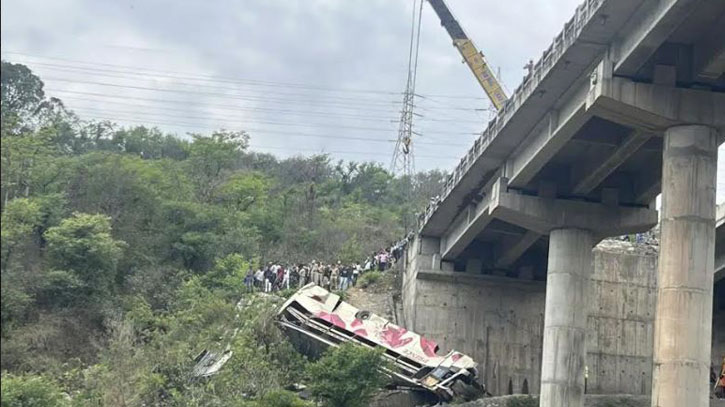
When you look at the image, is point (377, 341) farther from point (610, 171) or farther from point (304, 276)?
point (610, 171)

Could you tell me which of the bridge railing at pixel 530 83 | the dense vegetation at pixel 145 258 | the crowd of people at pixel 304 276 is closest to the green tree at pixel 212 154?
the dense vegetation at pixel 145 258

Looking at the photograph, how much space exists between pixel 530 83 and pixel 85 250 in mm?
23470

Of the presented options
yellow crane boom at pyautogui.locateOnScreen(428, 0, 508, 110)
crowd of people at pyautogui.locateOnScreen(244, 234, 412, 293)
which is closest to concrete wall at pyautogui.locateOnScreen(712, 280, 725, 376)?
crowd of people at pyautogui.locateOnScreen(244, 234, 412, 293)

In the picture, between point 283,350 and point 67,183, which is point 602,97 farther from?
point 67,183

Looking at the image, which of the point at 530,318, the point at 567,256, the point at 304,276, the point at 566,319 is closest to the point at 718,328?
the point at 530,318

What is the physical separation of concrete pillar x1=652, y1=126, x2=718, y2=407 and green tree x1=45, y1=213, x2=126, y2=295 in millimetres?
27837

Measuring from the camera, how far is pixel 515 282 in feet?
172

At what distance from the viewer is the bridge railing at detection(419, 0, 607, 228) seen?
29938 mm

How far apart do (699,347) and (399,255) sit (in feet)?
110

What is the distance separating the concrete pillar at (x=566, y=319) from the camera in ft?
128

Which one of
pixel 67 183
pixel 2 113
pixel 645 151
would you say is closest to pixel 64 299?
pixel 67 183

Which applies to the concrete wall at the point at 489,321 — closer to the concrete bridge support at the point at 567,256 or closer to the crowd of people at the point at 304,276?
the crowd of people at the point at 304,276

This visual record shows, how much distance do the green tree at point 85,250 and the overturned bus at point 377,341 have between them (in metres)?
9.85

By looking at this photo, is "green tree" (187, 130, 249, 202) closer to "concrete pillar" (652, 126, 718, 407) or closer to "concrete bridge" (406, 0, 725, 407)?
"concrete bridge" (406, 0, 725, 407)
